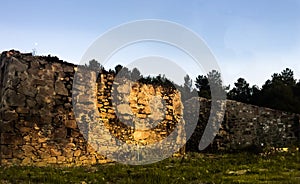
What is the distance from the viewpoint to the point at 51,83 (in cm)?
1252

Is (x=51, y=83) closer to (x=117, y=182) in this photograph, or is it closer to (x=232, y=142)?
(x=117, y=182)

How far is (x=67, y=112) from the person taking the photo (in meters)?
12.6

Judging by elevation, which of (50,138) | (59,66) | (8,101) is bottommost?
(50,138)

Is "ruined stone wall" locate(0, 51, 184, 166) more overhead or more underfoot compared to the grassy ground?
more overhead

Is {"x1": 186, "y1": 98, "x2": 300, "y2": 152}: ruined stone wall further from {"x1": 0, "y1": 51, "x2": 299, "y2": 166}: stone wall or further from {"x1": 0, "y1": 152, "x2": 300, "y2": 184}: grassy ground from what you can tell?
{"x1": 0, "y1": 152, "x2": 300, "y2": 184}: grassy ground

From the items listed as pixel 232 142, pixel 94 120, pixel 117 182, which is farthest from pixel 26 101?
pixel 232 142

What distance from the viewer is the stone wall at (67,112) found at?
11.7 metres

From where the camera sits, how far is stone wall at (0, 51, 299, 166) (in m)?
11.7

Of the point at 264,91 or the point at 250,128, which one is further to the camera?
the point at 264,91

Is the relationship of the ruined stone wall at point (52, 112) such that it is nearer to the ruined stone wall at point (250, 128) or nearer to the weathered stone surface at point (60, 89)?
the weathered stone surface at point (60, 89)

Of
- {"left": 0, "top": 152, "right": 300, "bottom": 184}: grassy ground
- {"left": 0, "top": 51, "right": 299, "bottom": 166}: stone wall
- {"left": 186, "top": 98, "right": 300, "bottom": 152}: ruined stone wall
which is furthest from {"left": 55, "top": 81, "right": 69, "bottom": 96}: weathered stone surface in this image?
{"left": 186, "top": 98, "right": 300, "bottom": 152}: ruined stone wall

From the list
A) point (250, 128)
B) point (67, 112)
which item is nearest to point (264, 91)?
point (250, 128)

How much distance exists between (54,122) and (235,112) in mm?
14025

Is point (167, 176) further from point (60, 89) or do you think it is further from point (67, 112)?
point (60, 89)
